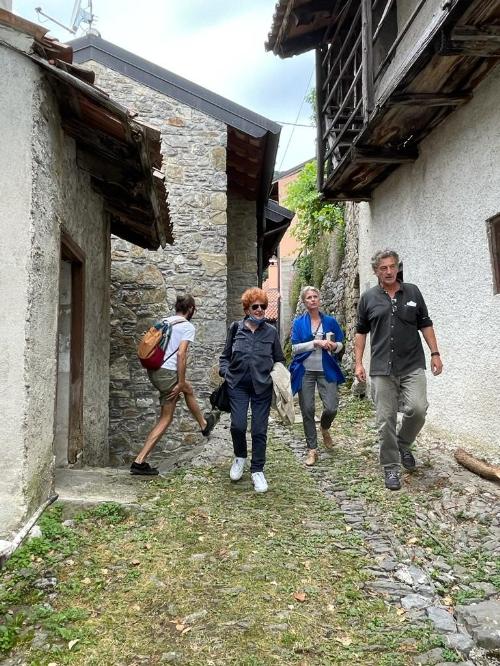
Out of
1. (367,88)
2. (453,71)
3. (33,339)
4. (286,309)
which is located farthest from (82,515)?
(286,309)

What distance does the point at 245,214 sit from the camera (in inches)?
396

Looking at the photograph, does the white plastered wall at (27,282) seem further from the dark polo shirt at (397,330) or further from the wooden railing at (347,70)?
the wooden railing at (347,70)

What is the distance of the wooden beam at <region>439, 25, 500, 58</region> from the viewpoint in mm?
4242

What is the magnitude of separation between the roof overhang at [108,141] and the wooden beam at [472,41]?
234 cm

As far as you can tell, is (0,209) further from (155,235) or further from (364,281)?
(364,281)

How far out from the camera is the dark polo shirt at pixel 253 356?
454cm

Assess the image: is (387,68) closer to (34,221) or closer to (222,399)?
(222,399)

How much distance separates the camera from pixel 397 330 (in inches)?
173

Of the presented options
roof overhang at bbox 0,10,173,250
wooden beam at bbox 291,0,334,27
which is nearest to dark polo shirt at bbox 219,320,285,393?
roof overhang at bbox 0,10,173,250

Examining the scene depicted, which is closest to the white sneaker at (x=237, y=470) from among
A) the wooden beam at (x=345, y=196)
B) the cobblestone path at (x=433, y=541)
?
the cobblestone path at (x=433, y=541)

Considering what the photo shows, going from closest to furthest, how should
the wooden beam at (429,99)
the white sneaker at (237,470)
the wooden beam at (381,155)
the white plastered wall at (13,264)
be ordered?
the white plastered wall at (13,264) → the white sneaker at (237,470) → the wooden beam at (429,99) → the wooden beam at (381,155)

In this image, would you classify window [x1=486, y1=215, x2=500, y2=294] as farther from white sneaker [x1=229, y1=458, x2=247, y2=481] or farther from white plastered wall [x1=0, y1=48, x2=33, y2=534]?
white plastered wall [x1=0, y1=48, x2=33, y2=534]

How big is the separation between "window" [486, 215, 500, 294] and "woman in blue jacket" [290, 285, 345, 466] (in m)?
1.45

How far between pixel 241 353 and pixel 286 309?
1899cm
